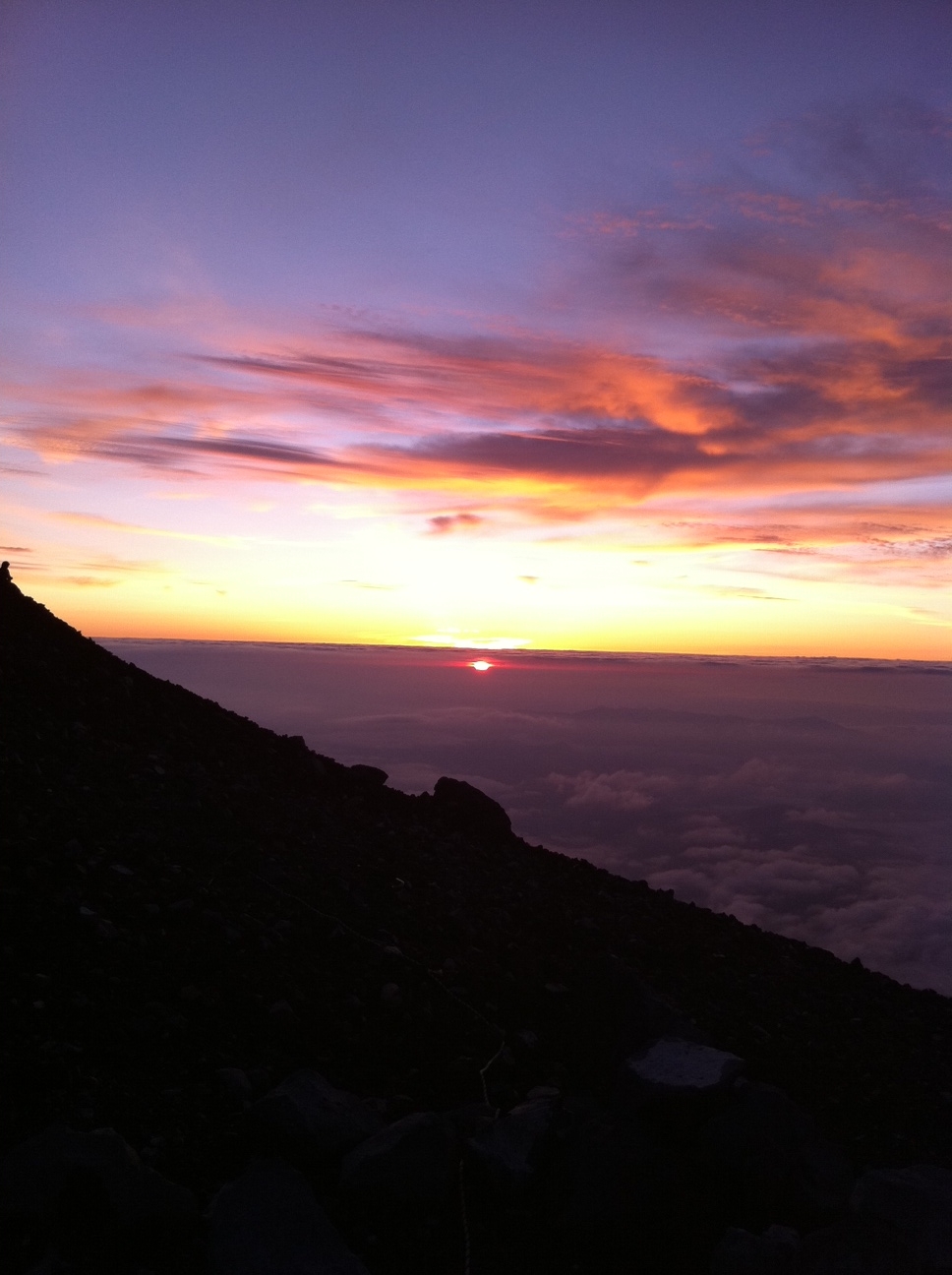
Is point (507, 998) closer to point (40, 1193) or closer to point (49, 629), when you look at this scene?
point (40, 1193)

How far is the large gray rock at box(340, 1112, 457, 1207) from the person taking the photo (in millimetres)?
5340

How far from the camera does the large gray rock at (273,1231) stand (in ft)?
15.3

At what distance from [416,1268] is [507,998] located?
327 centimetres

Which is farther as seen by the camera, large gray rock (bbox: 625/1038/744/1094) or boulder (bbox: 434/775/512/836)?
boulder (bbox: 434/775/512/836)

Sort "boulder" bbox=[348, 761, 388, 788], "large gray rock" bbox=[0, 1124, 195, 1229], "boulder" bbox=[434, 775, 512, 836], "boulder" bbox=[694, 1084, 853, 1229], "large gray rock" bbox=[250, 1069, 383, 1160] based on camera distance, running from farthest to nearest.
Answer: "boulder" bbox=[348, 761, 388, 788], "boulder" bbox=[434, 775, 512, 836], "boulder" bbox=[694, 1084, 853, 1229], "large gray rock" bbox=[250, 1069, 383, 1160], "large gray rock" bbox=[0, 1124, 195, 1229]

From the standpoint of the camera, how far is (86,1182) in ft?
15.2

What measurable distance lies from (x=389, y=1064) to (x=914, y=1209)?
12.5 feet

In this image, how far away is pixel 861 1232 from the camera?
5.13 m

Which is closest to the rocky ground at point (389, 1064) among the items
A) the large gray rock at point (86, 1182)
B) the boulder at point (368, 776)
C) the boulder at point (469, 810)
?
the large gray rock at point (86, 1182)

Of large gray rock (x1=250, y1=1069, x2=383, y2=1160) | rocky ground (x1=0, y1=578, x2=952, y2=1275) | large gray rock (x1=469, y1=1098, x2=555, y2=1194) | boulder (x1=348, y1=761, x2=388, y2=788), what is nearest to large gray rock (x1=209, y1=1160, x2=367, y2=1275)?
rocky ground (x1=0, y1=578, x2=952, y2=1275)

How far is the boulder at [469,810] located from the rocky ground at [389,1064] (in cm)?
225

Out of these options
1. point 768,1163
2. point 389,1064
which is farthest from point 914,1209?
point 389,1064

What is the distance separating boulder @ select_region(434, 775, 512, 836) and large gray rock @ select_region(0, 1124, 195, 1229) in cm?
912

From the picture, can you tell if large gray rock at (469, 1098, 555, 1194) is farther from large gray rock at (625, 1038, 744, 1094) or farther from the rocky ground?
large gray rock at (625, 1038, 744, 1094)
